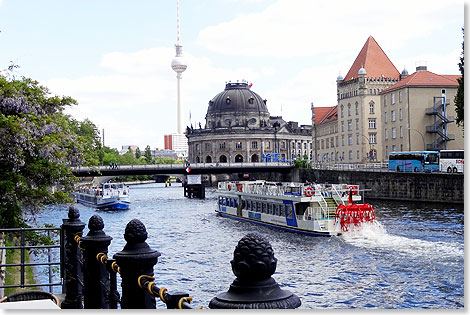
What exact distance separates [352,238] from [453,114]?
44.8m

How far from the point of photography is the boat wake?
3008 centimetres

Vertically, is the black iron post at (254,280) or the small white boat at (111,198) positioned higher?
the black iron post at (254,280)

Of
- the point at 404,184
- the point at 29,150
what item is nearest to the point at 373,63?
the point at 404,184

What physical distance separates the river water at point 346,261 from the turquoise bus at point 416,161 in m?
15.5

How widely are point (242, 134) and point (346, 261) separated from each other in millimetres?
123329

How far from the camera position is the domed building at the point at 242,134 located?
502ft

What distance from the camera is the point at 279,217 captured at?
44000mm

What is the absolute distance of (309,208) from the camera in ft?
135

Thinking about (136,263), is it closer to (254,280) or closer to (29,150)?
(254,280)

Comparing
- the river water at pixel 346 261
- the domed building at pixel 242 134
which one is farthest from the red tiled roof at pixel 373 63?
the river water at pixel 346 261

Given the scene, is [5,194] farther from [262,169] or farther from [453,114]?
[262,169]

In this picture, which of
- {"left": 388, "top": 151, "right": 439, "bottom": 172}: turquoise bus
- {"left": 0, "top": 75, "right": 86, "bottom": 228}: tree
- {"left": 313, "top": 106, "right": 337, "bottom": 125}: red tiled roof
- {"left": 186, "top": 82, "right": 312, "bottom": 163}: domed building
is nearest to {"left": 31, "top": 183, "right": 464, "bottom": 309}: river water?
{"left": 0, "top": 75, "right": 86, "bottom": 228}: tree

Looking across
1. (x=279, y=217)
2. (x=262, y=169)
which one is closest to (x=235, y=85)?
(x=262, y=169)

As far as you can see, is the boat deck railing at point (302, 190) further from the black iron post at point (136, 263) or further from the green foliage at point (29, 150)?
the black iron post at point (136, 263)
